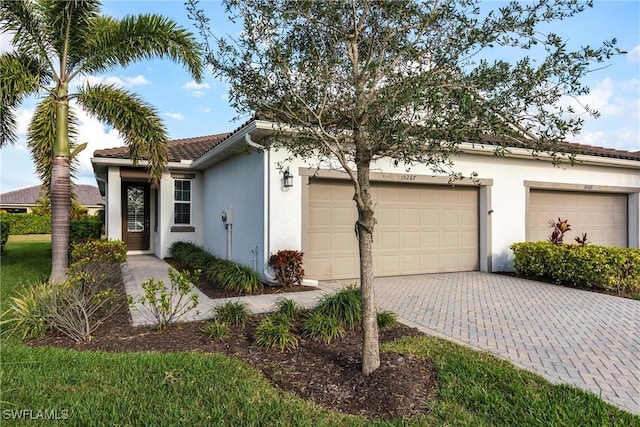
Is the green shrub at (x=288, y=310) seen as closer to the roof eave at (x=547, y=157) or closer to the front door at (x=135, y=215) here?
the roof eave at (x=547, y=157)

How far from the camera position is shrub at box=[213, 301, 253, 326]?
5.52 m

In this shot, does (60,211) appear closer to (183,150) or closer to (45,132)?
(45,132)

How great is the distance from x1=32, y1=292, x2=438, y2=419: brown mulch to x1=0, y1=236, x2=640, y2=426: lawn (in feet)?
0.54

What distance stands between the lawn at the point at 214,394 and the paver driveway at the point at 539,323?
1.77ft

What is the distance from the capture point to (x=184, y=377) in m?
3.77

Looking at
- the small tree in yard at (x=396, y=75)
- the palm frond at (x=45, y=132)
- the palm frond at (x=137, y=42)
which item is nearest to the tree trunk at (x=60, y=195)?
the palm frond at (x=45, y=132)

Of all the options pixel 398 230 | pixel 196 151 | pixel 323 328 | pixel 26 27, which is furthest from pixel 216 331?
pixel 196 151

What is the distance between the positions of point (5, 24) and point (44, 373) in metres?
7.74

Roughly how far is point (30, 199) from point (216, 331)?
49.7m

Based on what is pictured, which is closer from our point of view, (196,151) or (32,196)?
(196,151)

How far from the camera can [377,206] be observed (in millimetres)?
9820

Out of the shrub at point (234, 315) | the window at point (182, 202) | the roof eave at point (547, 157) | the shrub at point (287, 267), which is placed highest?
the roof eave at point (547, 157)

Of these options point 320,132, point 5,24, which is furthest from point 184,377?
point 5,24

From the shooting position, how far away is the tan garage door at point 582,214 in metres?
11.8
